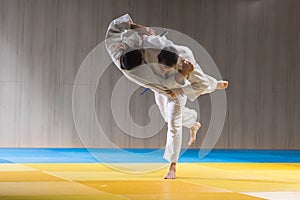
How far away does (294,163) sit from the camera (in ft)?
39.9

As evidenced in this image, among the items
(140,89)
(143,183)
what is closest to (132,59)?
(143,183)

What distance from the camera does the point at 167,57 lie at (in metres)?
7.21

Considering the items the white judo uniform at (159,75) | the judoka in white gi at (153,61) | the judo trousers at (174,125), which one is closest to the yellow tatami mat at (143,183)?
the judo trousers at (174,125)

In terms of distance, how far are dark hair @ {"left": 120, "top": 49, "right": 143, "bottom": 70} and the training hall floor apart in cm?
141

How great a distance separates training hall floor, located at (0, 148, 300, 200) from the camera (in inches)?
257

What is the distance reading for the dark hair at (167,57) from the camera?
716 centimetres

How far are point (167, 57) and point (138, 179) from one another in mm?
1787

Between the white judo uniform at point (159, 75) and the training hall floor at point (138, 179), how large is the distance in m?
0.76

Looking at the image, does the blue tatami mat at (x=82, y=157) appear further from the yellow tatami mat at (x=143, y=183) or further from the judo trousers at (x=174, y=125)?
the judo trousers at (x=174, y=125)

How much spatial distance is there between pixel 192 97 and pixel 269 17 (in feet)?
31.7

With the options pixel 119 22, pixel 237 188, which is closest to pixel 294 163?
pixel 237 188

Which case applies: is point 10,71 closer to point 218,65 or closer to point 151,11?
point 151,11

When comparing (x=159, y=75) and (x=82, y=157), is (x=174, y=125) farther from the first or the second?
(x=82, y=157)

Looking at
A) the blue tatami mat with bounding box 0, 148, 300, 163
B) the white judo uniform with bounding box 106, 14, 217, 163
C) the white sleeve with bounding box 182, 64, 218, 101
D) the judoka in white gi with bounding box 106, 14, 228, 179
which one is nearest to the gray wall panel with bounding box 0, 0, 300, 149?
the blue tatami mat with bounding box 0, 148, 300, 163
